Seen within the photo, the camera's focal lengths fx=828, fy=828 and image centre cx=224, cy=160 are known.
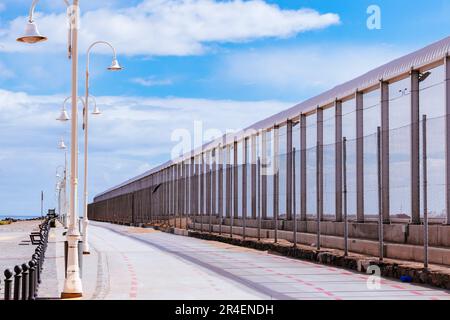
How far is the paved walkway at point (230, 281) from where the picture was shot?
59.9ft

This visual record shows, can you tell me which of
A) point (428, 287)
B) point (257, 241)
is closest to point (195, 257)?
point (257, 241)

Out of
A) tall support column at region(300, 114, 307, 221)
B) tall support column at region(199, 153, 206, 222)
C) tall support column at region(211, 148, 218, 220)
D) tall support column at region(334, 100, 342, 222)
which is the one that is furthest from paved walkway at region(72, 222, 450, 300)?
tall support column at region(199, 153, 206, 222)

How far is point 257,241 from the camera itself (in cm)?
4022

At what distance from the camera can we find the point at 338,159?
3222 centimetres

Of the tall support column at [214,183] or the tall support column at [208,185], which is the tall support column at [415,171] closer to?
the tall support column at [214,183]

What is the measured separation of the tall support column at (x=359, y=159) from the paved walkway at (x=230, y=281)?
2.75m

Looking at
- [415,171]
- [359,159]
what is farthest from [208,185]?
[415,171]

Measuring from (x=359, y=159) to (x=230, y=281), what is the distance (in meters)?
8.83

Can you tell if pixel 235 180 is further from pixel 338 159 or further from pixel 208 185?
pixel 338 159

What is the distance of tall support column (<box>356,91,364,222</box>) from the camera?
94.6ft

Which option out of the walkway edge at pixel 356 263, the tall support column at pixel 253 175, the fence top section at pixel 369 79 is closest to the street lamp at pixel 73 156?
the walkway edge at pixel 356 263
